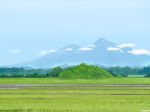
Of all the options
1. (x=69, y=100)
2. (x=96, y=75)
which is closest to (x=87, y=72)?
(x=96, y=75)

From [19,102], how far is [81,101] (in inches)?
233

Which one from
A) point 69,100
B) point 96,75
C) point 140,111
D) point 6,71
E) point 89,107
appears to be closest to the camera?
point 140,111

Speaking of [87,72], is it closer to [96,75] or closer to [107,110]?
[96,75]

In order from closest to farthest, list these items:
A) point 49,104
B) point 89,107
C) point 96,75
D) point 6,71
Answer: point 89,107 → point 49,104 → point 96,75 → point 6,71

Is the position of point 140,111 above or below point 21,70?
below

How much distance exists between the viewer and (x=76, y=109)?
4128 centimetres

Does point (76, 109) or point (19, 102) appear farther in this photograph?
point (19, 102)

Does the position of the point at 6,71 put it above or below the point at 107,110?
above

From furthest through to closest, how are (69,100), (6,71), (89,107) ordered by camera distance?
(6,71) < (69,100) < (89,107)

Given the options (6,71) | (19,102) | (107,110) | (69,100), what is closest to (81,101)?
(69,100)

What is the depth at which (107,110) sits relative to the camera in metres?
40.7

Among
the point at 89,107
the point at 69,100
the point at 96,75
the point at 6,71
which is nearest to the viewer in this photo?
the point at 89,107

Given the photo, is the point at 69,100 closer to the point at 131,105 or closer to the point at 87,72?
the point at 131,105

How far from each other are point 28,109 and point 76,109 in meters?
3.84
